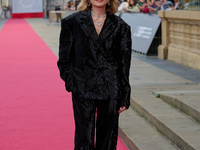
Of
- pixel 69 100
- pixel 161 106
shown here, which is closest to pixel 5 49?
pixel 69 100

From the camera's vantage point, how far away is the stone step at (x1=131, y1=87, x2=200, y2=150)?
4.70m

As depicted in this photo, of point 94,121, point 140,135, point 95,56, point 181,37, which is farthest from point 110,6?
point 181,37

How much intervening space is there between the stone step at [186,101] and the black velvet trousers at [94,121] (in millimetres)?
2091

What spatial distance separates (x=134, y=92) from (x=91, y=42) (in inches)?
159

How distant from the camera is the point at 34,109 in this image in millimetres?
7094

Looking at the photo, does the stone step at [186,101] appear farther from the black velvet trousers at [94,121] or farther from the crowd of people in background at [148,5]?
the crowd of people in background at [148,5]

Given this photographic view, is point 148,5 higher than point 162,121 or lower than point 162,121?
higher

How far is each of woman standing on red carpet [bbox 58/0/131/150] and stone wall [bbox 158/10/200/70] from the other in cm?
715

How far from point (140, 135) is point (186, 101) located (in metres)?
0.96

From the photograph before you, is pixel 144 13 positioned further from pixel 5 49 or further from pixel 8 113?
pixel 8 113

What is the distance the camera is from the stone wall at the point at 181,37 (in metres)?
10.6

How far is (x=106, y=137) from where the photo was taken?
11.8 ft

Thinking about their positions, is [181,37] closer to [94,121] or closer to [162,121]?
[162,121]

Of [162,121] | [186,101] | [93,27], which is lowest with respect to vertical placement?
[162,121]
